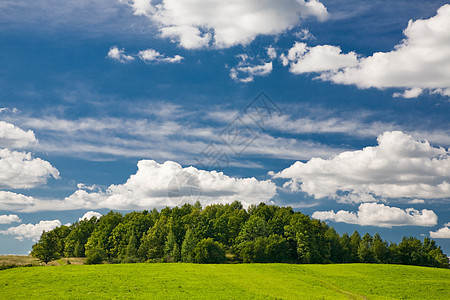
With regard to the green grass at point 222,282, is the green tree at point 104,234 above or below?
above

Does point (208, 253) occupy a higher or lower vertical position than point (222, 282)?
higher

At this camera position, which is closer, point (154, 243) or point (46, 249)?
point (46, 249)

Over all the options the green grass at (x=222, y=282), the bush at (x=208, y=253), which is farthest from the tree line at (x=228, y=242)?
the green grass at (x=222, y=282)

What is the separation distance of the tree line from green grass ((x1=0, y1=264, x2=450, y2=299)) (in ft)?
59.7

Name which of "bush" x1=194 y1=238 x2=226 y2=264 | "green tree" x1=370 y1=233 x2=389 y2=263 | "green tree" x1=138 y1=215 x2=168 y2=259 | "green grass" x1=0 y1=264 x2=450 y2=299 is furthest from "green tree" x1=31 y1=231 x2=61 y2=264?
"green tree" x1=370 y1=233 x2=389 y2=263

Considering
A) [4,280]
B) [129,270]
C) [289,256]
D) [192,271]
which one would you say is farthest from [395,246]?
[4,280]

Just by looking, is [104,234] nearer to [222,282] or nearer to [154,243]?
[154,243]

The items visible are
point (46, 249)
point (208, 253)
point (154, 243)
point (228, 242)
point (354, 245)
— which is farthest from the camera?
point (354, 245)

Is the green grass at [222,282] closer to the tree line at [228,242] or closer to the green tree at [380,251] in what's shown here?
the tree line at [228,242]

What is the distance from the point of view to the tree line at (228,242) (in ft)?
311

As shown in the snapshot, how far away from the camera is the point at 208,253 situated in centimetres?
8706

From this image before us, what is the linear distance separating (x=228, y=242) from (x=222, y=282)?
57195 mm

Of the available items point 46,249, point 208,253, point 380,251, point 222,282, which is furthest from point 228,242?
point 222,282

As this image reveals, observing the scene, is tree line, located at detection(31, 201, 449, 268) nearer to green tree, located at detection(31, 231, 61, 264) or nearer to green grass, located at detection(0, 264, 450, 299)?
green tree, located at detection(31, 231, 61, 264)
